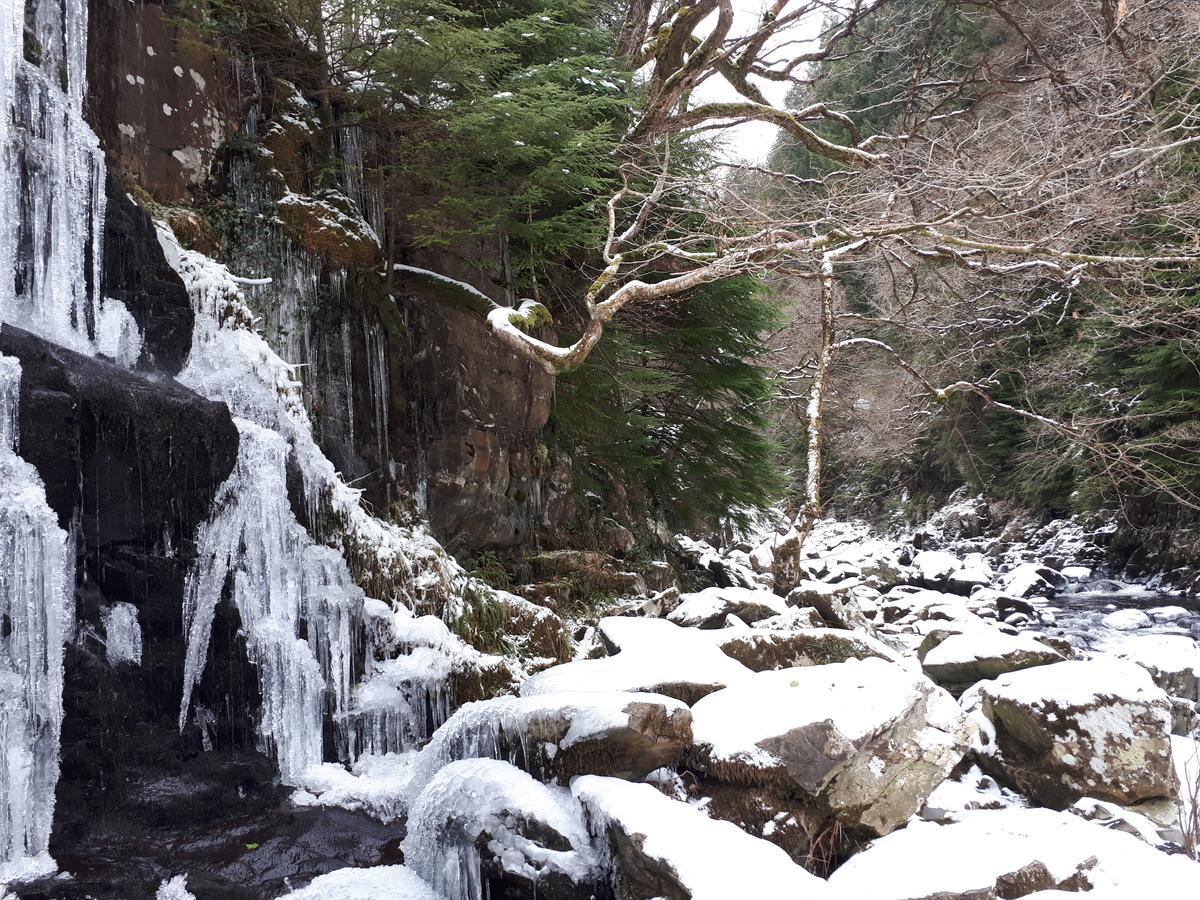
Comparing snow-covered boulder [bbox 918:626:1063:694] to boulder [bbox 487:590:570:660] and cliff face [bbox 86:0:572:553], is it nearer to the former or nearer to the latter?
boulder [bbox 487:590:570:660]

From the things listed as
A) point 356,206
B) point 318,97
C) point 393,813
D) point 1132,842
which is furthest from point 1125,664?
point 318,97

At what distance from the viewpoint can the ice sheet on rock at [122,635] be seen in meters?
4.59

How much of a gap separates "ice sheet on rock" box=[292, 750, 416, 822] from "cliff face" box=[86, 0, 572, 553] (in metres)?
2.84

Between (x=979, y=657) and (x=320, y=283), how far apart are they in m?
6.75

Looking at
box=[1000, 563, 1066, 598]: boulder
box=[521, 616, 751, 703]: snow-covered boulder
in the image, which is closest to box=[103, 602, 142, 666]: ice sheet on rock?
box=[521, 616, 751, 703]: snow-covered boulder

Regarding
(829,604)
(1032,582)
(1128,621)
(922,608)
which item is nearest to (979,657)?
(829,604)

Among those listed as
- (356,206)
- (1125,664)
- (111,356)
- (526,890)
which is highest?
(356,206)

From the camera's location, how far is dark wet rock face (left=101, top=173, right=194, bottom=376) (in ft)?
17.8

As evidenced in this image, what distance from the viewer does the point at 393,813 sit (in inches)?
190

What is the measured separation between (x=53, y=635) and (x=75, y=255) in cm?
245

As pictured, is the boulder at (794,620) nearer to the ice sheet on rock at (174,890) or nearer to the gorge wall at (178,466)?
the gorge wall at (178,466)

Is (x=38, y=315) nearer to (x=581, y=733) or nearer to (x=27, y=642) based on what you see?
(x=27, y=642)

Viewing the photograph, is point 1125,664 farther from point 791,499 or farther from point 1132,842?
point 791,499

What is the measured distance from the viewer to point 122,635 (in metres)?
4.67
